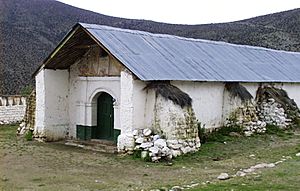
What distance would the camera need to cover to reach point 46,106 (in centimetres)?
1680

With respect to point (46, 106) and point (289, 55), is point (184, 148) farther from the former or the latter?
point (289, 55)

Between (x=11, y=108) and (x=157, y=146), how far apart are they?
10.5 meters

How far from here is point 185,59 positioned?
1708 centimetres

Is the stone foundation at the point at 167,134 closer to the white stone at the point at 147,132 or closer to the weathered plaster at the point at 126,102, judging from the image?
the white stone at the point at 147,132

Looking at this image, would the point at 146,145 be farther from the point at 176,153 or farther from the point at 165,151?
the point at 176,153

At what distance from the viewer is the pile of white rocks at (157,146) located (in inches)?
525

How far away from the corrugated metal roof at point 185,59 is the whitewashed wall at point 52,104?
270cm

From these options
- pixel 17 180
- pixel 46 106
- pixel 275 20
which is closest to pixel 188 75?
pixel 46 106

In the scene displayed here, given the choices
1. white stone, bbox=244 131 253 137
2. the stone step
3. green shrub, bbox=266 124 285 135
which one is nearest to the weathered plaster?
the stone step

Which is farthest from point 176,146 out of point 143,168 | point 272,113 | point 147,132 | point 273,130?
point 272,113

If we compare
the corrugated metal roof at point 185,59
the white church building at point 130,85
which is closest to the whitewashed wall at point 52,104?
the white church building at point 130,85

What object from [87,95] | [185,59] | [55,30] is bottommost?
[87,95]

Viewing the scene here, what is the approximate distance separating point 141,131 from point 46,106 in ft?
13.6

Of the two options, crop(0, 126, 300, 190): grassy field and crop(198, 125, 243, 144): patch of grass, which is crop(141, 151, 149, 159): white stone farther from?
crop(198, 125, 243, 144): patch of grass
